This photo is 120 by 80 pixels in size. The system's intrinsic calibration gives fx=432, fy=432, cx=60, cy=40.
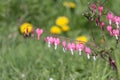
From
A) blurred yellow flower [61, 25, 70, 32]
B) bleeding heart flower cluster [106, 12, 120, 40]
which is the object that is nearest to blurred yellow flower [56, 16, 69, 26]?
blurred yellow flower [61, 25, 70, 32]

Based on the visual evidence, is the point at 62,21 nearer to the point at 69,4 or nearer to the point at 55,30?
the point at 55,30

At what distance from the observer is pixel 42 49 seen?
407 cm

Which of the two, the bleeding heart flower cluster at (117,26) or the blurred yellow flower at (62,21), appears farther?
the blurred yellow flower at (62,21)

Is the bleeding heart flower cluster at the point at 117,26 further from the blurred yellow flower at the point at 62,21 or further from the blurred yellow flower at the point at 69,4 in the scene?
the blurred yellow flower at the point at 69,4

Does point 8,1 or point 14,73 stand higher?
point 8,1

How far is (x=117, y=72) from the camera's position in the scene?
10.4ft

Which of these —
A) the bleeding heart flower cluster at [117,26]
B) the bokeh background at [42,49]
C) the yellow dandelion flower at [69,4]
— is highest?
the bleeding heart flower cluster at [117,26]

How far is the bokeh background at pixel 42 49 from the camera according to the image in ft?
11.3

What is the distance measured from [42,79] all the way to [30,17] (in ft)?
5.41

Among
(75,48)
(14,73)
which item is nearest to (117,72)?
(75,48)

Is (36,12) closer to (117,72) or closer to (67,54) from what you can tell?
(67,54)

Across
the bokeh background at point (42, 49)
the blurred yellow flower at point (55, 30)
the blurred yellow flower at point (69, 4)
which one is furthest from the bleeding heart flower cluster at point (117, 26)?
the blurred yellow flower at point (69, 4)

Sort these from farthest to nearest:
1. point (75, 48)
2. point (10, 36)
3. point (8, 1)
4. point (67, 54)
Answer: point (8, 1) < point (10, 36) < point (67, 54) < point (75, 48)

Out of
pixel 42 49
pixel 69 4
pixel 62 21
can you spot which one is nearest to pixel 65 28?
pixel 62 21
